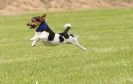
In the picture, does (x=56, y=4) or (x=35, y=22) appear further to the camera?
(x=56, y=4)

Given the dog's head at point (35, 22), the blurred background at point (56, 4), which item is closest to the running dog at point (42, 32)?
the dog's head at point (35, 22)

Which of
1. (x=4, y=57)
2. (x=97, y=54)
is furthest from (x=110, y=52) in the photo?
(x=4, y=57)

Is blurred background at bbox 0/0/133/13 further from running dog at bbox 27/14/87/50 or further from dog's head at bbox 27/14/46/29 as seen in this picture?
dog's head at bbox 27/14/46/29

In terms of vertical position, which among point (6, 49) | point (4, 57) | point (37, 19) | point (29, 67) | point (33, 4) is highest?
point (37, 19)

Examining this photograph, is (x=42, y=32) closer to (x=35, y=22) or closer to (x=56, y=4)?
(x=35, y=22)

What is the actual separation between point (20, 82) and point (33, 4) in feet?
167

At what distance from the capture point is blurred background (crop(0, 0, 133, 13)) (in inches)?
2331

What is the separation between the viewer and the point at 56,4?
62062 millimetres

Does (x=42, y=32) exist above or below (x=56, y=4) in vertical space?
above

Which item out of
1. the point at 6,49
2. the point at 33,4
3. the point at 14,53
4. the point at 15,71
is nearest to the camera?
the point at 15,71

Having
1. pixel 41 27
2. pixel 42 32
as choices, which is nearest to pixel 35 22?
pixel 41 27

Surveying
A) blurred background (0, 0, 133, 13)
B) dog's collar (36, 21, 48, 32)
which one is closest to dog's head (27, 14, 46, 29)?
dog's collar (36, 21, 48, 32)

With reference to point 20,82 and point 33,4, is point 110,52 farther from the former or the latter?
point 33,4

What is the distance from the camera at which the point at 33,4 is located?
61.1 meters
